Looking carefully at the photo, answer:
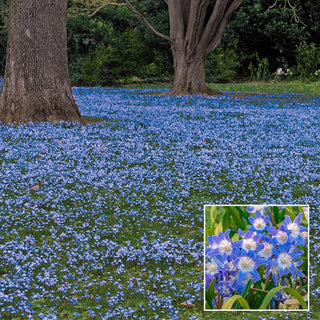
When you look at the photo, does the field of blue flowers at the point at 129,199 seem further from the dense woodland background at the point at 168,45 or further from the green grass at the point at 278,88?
the dense woodland background at the point at 168,45

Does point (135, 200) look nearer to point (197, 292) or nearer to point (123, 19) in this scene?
point (197, 292)

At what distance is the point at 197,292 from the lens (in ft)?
14.4

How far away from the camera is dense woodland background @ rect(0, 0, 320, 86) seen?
27.6m

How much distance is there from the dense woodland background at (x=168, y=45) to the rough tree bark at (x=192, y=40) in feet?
22.3

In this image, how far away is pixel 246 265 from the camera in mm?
2693

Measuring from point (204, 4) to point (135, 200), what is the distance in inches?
593

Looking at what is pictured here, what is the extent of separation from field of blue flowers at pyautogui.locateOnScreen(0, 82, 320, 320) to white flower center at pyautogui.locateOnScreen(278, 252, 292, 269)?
135cm

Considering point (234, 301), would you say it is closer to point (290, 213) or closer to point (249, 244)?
point (249, 244)

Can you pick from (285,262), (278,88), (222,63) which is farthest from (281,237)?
(222,63)

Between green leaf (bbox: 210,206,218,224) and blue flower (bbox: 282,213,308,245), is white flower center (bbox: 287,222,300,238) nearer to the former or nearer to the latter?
blue flower (bbox: 282,213,308,245)

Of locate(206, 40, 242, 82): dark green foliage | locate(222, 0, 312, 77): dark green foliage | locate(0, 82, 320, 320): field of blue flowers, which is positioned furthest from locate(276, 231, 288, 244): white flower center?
locate(206, 40, 242, 82): dark green foliage

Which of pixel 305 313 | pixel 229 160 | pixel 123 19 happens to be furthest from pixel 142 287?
pixel 123 19

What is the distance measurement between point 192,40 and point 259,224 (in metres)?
18.5

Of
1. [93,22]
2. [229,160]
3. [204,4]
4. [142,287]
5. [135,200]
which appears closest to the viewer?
[142,287]
